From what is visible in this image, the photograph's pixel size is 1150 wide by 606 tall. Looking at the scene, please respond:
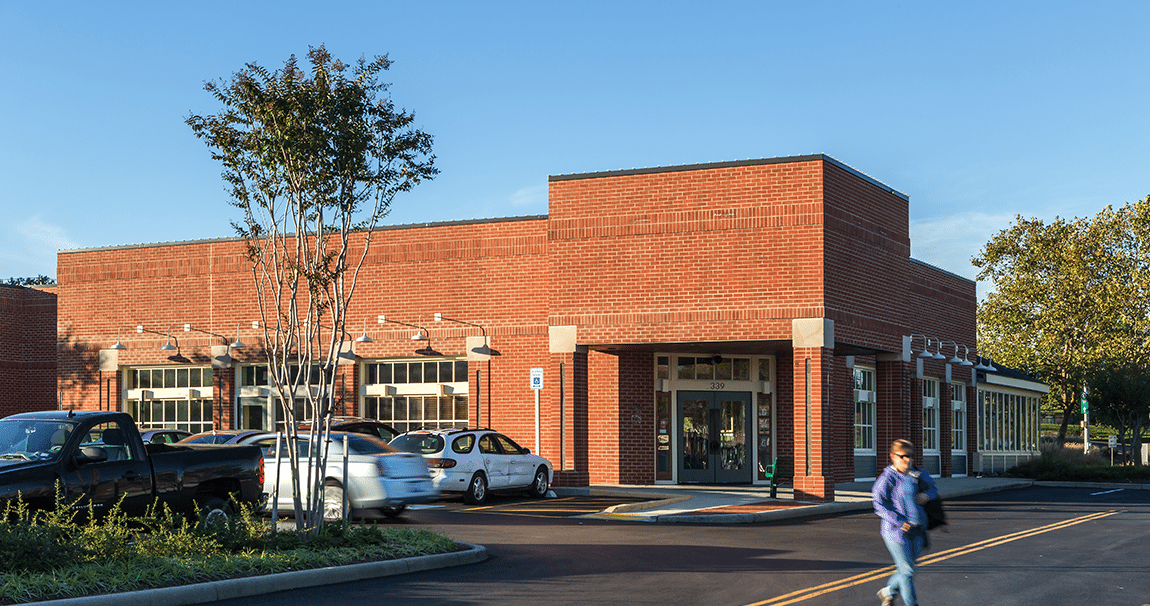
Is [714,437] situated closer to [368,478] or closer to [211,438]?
[211,438]

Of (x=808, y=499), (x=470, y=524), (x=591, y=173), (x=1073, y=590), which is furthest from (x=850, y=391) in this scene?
(x=1073, y=590)

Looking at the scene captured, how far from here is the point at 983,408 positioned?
41.4m

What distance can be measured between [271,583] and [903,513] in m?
5.94

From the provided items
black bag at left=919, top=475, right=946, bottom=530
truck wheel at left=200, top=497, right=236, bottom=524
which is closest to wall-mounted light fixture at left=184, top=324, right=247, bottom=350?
truck wheel at left=200, top=497, right=236, bottom=524

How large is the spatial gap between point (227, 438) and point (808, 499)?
11.6 metres

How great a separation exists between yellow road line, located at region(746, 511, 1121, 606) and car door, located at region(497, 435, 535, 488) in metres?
9.97

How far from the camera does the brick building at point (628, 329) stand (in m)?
25.8

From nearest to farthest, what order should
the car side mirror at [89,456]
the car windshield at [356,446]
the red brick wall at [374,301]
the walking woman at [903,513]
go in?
the walking woman at [903,513], the car side mirror at [89,456], the car windshield at [356,446], the red brick wall at [374,301]

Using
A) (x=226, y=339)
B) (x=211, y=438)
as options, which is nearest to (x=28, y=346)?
(x=226, y=339)

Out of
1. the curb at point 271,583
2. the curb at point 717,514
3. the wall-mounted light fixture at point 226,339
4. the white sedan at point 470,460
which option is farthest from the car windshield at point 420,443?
the wall-mounted light fixture at point 226,339

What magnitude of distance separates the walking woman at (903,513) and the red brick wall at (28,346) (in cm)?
3262

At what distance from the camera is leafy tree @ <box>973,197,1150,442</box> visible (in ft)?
171

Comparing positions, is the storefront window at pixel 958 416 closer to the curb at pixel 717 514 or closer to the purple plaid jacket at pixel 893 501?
the curb at pixel 717 514

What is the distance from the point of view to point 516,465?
24.7m
